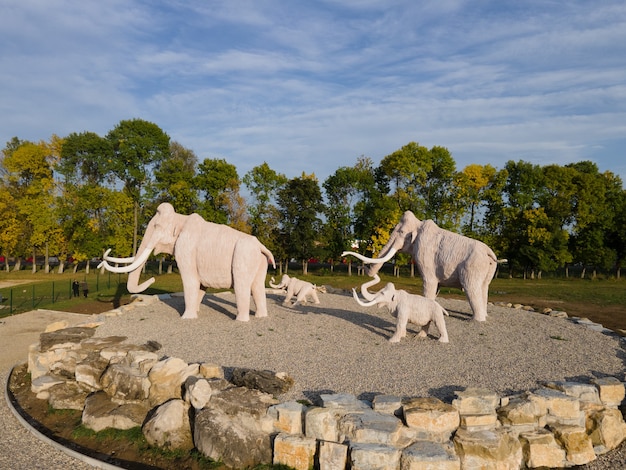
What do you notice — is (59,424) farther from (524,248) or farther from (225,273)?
(524,248)

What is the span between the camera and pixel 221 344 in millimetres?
9938

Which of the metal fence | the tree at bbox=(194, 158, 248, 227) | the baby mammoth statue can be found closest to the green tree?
the tree at bbox=(194, 158, 248, 227)

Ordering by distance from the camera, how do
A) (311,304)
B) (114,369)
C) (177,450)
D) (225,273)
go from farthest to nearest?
(311,304), (225,273), (114,369), (177,450)

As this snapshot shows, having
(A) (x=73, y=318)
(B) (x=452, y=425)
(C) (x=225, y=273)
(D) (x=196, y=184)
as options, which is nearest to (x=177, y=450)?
(B) (x=452, y=425)

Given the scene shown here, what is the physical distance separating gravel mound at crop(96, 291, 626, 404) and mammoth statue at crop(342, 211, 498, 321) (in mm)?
983

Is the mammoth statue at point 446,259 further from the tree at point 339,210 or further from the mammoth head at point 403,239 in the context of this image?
the tree at point 339,210

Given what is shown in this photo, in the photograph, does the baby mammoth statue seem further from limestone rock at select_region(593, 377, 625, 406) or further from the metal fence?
limestone rock at select_region(593, 377, 625, 406)

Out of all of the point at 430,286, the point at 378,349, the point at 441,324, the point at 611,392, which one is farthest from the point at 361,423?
the point at 430,286

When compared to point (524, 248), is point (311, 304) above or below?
below

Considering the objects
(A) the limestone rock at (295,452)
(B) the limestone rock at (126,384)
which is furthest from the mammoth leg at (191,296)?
(A) the limestone rock at (295,452)

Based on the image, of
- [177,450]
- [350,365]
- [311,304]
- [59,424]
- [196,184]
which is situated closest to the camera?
[177,450]

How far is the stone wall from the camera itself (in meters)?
5.84

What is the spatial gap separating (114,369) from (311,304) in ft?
28.5

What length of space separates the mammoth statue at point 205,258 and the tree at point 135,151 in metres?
22.2
